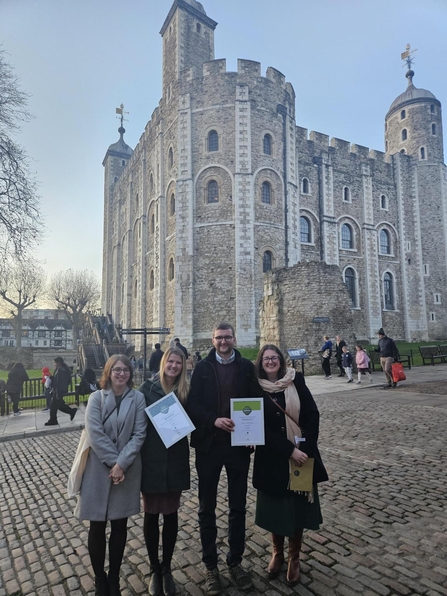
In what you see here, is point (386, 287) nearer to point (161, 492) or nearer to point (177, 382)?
point (177, 382)

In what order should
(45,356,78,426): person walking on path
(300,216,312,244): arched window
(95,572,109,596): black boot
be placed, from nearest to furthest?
(95,572,109,596): black boot, (45,356,78,426): person walking on path, (300,216,312,244): arched window

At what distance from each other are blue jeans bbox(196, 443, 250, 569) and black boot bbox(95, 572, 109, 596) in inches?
29.2

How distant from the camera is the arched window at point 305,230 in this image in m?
30.0

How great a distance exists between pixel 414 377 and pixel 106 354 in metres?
14.4

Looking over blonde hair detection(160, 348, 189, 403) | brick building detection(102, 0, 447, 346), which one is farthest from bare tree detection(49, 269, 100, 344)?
blonde hair detection(160, 348, 189, 403)

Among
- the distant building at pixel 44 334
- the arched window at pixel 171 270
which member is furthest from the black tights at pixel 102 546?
the distant building at pixel 44 334

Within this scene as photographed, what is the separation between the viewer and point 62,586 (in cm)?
297

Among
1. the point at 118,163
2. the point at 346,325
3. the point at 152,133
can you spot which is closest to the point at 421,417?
the point at 346,325

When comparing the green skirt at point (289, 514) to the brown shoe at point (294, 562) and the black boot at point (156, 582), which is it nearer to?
the brown shoe at point (294, 562)

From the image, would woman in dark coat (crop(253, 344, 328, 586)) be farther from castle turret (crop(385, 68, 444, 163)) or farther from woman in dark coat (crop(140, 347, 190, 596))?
castle turret (crop(385, 68, 444, 163))

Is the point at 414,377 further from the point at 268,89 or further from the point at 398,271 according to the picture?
the point at 398,271

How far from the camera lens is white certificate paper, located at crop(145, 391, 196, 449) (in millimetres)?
2873

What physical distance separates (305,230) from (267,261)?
750 centimetres

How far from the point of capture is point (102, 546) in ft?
9.18
